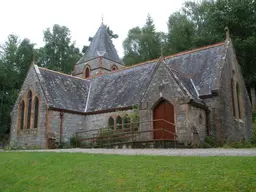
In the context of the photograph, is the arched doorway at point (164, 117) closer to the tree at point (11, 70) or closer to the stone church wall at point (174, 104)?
the stone church wall at point (174, 104)

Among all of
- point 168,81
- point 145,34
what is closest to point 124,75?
point 168,81

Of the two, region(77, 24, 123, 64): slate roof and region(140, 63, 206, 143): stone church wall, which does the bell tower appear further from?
region(140, 63, 206, 143): stone church wall

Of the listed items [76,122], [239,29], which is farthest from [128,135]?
[239,29]

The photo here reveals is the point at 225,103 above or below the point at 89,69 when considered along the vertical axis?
below

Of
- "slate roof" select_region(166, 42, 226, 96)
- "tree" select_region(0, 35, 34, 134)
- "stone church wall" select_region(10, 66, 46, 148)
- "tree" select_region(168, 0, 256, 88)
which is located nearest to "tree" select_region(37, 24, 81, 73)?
"tree" select_region(0, 35, 34, 134)

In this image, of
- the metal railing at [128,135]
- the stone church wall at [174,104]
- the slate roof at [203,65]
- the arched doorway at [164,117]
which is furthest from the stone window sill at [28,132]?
the slate roof at [203,65]

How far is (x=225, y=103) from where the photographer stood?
21.8 m

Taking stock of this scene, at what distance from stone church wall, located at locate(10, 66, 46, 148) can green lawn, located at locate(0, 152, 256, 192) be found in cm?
1105

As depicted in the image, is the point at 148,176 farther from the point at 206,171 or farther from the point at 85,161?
the point at 85,161

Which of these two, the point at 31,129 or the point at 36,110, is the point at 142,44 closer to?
the point at 36,110

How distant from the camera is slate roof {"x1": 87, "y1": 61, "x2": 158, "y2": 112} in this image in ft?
83.7

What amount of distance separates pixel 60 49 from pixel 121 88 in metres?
37.5

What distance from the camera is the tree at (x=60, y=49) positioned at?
60766 millimetres

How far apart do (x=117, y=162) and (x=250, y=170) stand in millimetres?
4881
